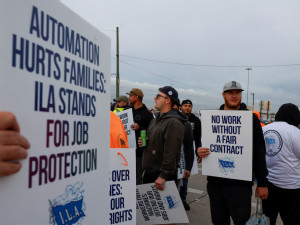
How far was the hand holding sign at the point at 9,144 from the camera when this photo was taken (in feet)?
2.41

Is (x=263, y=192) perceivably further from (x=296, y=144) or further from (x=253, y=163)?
(x=296, y=144)

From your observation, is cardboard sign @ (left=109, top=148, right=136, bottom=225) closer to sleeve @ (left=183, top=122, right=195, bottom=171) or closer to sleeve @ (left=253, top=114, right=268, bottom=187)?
sleeve @ (left=253, top=114, right=268, bottom=187)

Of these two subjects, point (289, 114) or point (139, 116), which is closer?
point (289, 114)

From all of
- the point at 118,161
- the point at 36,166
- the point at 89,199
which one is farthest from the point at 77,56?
the point at 118,161

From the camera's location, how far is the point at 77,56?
1.11 meters

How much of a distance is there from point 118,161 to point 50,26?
126 centimetres

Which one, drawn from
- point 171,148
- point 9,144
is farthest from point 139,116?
point 9,144

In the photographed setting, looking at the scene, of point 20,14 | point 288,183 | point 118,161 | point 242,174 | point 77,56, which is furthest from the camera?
point 288,183

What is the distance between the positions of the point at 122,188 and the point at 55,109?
4.14 ft

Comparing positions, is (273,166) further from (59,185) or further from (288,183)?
(59,185)

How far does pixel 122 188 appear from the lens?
2051 mm

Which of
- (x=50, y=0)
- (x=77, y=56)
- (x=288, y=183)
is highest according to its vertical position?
(x=50, y=0)

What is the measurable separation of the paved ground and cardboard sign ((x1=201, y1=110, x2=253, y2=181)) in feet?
6.07

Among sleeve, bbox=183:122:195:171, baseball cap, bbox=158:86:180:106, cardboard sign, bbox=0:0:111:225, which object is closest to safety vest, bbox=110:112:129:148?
cardboard sign, bbox=0:0:111:225
